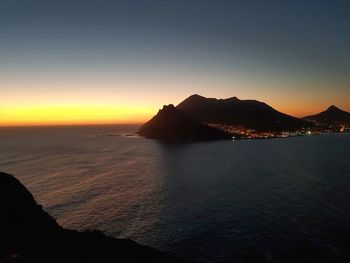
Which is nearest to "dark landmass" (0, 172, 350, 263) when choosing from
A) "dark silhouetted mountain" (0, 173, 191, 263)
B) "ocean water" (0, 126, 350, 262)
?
"dark silhouetted mountain" (0, 173, 191, 263)

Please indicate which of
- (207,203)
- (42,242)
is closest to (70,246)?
(42,242)

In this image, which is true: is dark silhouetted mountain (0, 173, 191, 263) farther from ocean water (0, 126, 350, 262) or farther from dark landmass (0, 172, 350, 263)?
ocean water (0, 126, 350, 262)

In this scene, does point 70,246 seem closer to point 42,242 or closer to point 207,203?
point 42,242

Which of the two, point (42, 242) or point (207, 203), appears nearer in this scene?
point (42, 242)

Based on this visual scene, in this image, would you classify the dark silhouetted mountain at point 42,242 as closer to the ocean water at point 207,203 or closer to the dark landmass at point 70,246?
the dark landmass at point 70,246

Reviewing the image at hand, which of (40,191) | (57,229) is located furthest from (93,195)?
(57,229)

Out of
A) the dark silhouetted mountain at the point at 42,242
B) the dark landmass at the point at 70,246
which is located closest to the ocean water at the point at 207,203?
the dark landmass at the point at 70,246

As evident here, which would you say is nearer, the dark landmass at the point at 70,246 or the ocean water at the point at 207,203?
the dark landmass at the point at 70,246

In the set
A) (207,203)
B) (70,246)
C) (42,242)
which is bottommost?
(207,203)

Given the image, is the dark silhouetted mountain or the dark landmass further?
the dark landmass

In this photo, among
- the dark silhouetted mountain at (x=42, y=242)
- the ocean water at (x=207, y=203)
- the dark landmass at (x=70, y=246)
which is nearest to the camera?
the dark silhouetted mountain at (x=42, y=242)
